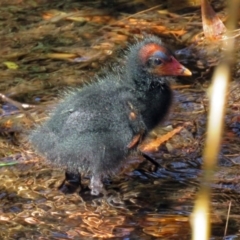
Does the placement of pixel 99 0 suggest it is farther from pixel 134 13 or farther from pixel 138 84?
pixel 138 84

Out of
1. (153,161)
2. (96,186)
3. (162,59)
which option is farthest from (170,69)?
(96,186)

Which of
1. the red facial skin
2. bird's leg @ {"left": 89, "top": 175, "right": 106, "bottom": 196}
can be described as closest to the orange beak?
the red facial skin

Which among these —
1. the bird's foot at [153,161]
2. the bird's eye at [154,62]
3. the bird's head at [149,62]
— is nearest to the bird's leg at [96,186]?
the bird's foot at [153,161]

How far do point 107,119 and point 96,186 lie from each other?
1.21 ft

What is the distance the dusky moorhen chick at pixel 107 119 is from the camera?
11.0 ft

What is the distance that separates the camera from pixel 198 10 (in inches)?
236

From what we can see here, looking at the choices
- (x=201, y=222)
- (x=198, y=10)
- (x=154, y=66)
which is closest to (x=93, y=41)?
A: (x=198, y=10)

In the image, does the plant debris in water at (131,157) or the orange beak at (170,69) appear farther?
the orange beak at (170,69)

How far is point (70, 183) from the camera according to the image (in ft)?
11.9

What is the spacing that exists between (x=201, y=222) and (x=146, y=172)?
2494 millimetres

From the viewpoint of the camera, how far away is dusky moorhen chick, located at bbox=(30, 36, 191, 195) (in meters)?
3.36

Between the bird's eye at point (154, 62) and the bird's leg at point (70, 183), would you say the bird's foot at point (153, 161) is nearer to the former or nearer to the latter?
the bird's leg at point (70, 183)

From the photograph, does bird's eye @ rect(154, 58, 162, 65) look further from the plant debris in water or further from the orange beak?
the plant debris in water

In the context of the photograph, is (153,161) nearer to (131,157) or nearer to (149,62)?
(131,157)
